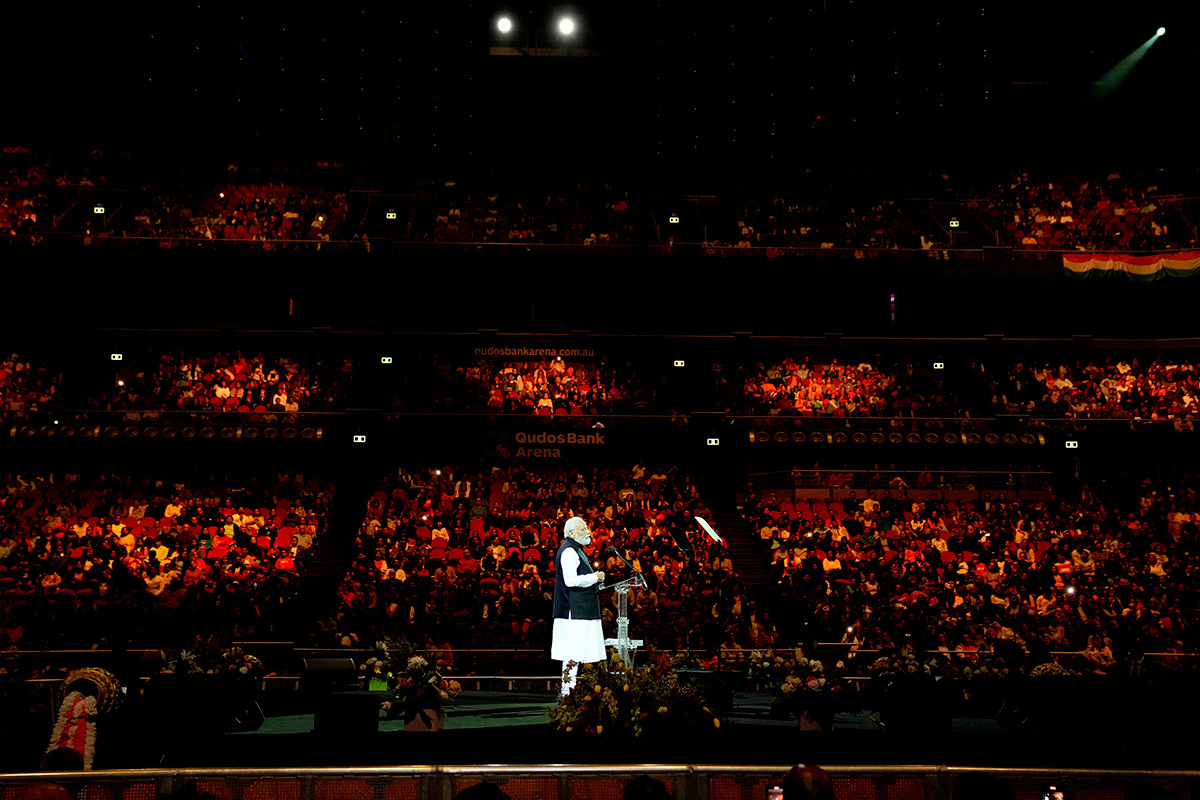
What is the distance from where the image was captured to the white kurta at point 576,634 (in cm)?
930

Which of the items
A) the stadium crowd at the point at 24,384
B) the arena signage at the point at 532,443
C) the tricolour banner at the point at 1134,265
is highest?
the tricolour banner at the point at 1134,265

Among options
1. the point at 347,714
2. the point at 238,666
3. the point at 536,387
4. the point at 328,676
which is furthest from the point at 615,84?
the point at 347,714

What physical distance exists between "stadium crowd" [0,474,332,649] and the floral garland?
6275mm

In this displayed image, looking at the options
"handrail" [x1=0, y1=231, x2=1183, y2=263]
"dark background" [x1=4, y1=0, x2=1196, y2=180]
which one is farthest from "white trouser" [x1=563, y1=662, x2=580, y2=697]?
"dark background" [x1=4, y1=0, x2=1196, y2=180]

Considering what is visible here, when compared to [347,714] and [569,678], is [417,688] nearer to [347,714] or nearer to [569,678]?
[347,714]

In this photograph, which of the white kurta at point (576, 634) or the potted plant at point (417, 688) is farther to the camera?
the white kurta at point (576, 634)

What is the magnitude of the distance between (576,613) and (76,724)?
433cm

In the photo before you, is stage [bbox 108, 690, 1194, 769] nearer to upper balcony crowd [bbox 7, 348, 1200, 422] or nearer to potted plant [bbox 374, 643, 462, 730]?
potted plant [bbox 374, 643, 462, 730]

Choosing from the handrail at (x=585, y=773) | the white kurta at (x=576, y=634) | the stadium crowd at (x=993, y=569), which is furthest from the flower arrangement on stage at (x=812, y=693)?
the stadium crowd at (x=993, y=569)

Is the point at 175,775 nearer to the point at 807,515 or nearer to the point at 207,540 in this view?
the point at 207,540

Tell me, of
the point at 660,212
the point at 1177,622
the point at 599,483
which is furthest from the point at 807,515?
the point at 660,212

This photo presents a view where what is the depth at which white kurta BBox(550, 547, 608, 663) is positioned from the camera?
9297mm

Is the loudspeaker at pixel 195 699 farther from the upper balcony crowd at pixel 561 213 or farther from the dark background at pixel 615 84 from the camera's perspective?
the dark background at pixel 615 84

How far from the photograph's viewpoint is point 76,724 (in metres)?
7.07
